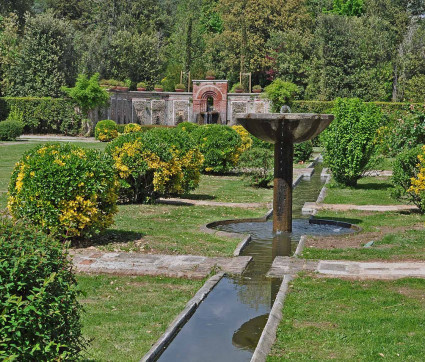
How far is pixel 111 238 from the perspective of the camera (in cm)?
1023

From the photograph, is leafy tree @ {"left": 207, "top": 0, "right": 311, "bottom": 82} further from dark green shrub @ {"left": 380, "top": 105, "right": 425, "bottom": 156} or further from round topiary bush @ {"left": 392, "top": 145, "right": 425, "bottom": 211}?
round topiary bush @ {"left": 392, "top": 145, "right": 425, "bottom": 211}

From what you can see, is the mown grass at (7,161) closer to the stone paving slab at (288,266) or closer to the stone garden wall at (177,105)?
the stone paving slab at (288,266)

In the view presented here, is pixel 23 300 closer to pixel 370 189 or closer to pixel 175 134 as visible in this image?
pixel 175 134

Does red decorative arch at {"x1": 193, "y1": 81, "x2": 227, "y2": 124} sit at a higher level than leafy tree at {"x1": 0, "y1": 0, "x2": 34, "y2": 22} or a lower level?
lower

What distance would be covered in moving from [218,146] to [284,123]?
991 cm

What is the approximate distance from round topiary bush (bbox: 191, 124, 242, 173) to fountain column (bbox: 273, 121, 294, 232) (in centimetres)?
936

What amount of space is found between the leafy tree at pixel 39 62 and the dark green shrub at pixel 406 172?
36905 millimetres

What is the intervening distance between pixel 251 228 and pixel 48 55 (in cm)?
3852

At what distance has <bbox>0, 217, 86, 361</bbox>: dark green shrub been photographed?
12.5ft

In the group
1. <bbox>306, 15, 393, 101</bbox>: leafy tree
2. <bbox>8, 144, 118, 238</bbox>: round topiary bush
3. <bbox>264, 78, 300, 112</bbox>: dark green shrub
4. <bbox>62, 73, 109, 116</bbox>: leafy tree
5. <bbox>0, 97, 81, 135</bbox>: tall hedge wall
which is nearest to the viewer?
<bbox>8, 144, 118, 238</bbox>: round topiary bush

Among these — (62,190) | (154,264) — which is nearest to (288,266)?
(154,264)

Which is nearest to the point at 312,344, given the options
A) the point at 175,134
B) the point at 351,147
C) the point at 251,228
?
the point at 251,228

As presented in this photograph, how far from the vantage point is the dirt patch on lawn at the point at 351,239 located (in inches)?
398

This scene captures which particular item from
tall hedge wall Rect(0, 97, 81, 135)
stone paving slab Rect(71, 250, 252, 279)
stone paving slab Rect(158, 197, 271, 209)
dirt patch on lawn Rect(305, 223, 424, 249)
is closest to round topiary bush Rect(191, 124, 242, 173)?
stone paving slab Rect(158, 197, 271, 209)
